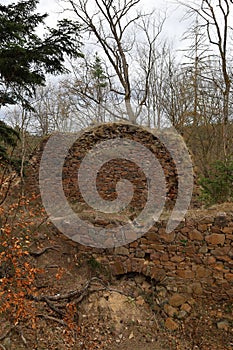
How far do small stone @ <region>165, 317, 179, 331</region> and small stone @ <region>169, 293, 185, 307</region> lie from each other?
0.87 feet

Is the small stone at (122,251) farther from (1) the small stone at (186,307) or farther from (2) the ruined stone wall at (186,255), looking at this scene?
(1) the small stone at (186,307)

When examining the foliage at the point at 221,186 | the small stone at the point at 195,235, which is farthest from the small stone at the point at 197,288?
the foliage at the point at 221,186

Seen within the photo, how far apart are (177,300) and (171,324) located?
396 mm

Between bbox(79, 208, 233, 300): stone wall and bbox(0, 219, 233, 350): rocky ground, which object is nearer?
bbox(0, 219, 233, 350): rocky ground

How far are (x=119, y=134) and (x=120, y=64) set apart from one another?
235 inches

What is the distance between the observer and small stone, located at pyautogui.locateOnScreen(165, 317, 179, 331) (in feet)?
15.4

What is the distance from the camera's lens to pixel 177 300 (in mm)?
4961

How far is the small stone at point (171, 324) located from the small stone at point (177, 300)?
265mm

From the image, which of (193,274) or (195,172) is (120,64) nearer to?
(195,172)

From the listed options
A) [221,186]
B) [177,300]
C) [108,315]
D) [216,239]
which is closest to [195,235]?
[216,239]

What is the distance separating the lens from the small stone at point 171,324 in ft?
15.4

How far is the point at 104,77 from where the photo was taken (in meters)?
15.4

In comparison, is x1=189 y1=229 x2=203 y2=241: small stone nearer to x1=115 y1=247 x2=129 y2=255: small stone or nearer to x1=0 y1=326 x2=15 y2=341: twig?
x1=115 y1=247 x2=129 y2=255: small stone

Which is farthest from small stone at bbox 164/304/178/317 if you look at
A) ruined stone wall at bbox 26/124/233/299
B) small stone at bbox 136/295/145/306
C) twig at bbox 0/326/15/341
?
twig at bbox 0/326/15/341
